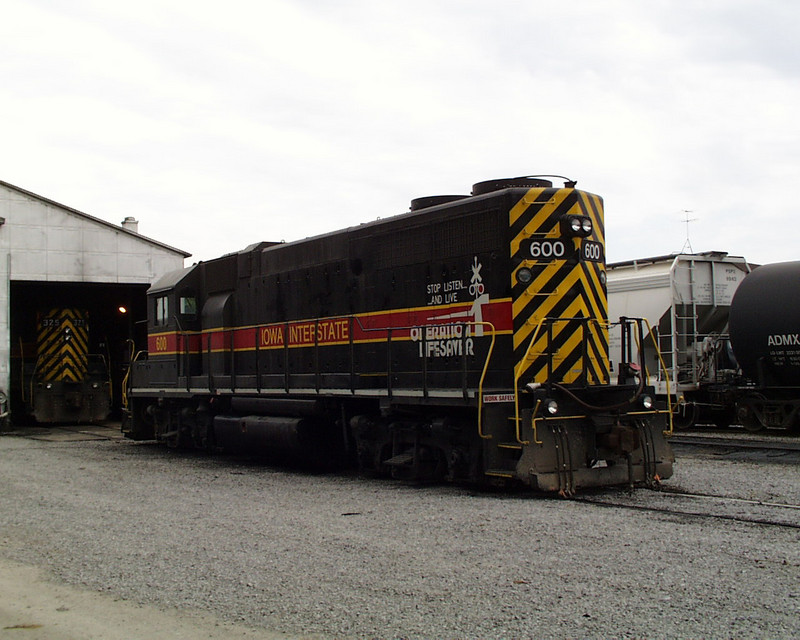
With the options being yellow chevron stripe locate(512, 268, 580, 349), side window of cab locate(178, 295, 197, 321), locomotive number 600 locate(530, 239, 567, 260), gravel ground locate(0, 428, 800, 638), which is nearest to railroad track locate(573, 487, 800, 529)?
gravel ground locate(0, 428, 800, 638)

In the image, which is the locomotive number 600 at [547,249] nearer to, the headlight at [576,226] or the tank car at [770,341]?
the headlight at [576,226]

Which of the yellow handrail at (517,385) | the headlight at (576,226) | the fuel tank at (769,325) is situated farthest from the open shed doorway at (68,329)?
the yellow handrail at (517,385)

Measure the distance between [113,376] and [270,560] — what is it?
2202cm

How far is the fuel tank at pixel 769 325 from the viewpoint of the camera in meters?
14.6

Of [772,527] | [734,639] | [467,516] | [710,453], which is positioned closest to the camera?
[734,639]

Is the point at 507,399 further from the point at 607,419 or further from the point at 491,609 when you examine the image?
the point at 491,609

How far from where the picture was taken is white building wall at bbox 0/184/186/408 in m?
20.7

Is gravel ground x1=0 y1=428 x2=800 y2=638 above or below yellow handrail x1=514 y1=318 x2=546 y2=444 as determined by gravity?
below

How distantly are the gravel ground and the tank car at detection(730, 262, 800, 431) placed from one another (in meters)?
5.55

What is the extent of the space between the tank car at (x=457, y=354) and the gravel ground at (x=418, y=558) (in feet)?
1.96

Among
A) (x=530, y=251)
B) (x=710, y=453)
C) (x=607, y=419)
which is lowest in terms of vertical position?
(x=710, y=453)

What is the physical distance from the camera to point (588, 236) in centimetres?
974

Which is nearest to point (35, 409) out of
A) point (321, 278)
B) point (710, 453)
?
point (321, 278)

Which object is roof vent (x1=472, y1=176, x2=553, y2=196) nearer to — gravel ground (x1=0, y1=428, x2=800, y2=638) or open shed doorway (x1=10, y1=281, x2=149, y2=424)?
gravel ground (x1=0, y1=428, x2=800, y2=638)
